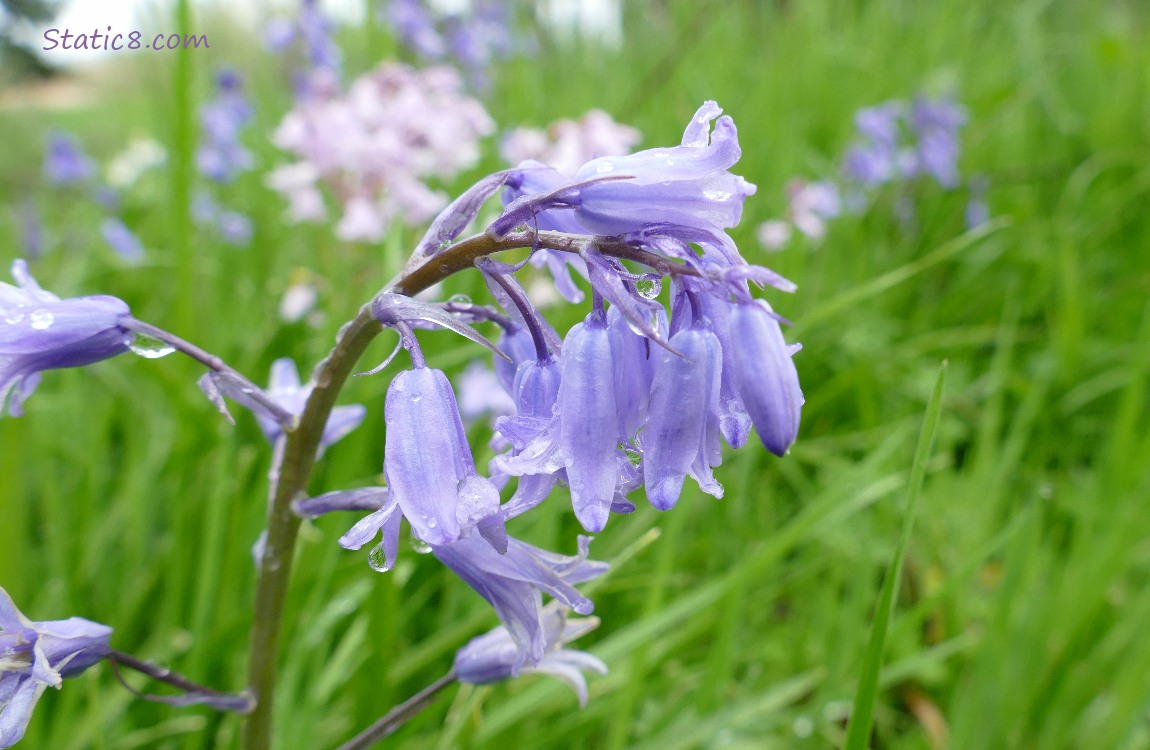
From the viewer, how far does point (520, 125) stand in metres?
4.38

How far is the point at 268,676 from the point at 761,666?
137cm

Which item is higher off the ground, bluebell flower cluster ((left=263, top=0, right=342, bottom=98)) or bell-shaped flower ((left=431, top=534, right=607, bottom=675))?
bluebell flower cluster ((left=263, top=0, right=342, bottom=98))

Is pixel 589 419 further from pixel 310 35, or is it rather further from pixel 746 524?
pixel 310 35

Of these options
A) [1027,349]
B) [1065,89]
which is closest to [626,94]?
[1027,349]

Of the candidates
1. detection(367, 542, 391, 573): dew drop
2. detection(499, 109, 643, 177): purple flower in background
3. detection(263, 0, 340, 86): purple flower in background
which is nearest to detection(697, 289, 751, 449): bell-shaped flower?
detection(367, 542, 391, 573): dew drop

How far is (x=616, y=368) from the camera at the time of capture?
2.68 ft

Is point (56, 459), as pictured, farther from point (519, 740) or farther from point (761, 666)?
point (761, 666)

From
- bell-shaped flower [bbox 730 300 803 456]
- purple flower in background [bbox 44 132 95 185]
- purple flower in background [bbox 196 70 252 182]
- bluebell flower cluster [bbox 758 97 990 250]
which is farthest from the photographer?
purple flower in background [bbox 44 132 95 185]

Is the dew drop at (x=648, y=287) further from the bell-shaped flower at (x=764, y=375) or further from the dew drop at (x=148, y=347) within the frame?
the dew drop at (x=148, y=347)

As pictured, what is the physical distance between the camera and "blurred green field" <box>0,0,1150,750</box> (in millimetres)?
1670

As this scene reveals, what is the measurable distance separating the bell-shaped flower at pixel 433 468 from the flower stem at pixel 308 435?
92 millimetres

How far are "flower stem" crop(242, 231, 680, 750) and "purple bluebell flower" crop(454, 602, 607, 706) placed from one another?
231 mm

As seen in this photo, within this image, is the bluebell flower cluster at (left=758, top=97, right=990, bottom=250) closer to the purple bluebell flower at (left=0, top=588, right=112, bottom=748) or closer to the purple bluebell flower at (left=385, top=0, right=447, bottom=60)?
the purple bluebell flower at (left=385, top=0, right=447, bottom=60)

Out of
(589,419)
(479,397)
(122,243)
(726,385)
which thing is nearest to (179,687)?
(589,419)
